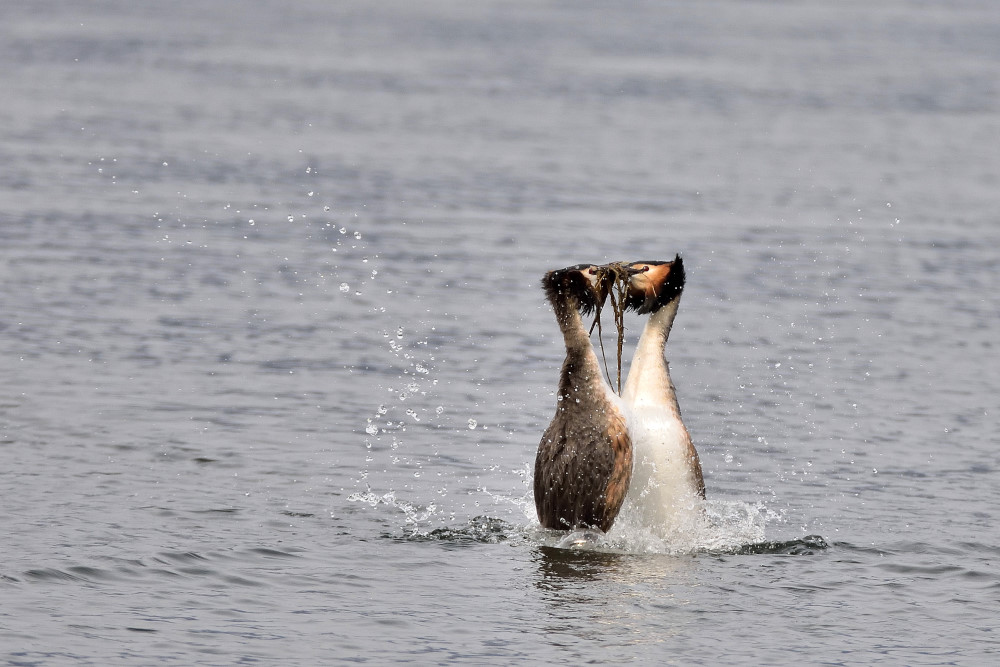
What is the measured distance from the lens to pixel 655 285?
995 centimetres

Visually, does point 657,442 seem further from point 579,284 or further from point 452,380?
point 452,380

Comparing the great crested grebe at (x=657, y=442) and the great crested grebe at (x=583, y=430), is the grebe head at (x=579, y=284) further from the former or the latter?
the great crested grebe at (x=657, y=442)

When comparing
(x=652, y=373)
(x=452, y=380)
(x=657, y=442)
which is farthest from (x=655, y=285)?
(x=452, y=380)

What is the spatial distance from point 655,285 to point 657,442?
0.93 metres

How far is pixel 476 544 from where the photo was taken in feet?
31.9

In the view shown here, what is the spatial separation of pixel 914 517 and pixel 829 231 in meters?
11.6

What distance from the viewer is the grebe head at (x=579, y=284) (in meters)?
9.61

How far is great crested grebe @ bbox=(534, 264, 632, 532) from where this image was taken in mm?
9531

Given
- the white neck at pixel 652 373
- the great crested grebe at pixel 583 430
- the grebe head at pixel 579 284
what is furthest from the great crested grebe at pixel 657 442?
the grebe head at pixel 579 284

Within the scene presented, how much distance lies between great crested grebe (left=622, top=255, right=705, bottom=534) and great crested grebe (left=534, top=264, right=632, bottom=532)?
5.3 inches

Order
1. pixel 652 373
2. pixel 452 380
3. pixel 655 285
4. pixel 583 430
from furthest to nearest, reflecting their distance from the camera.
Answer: pixel 452 380 < pixel 655 285 < pixel 652 373 < pixel 583 430

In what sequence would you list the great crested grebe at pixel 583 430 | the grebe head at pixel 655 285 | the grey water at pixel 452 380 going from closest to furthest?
the grey water at pixel 452 380, the great crested grebe at pixel 583 430, the grebe head at pixel 655 285

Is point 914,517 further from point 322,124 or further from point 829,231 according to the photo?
point 322,124

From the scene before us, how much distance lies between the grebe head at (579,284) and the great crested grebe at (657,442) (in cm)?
25
